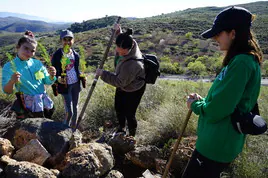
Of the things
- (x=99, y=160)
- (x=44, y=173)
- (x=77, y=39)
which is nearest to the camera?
(x=44, y=173)

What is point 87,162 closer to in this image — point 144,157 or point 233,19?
point 144,157

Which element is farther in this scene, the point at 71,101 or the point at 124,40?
the point at 71,101

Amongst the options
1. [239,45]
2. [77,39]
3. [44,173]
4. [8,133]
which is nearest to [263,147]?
[239,45]

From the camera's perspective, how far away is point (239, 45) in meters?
1.71

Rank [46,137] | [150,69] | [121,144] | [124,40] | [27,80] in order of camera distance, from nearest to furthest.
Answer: [46,137], [27,80], [124,40], [121,144], [150,69]

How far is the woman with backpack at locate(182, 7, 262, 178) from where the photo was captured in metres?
1.63

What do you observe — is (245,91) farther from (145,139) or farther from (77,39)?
(77,39)

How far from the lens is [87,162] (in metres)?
2.50

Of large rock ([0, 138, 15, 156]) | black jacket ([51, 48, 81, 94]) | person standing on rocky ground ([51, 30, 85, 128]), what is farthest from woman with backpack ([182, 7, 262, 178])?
black jacket ([51, 48, 81, 94])

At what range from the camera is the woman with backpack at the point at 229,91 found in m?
1.63

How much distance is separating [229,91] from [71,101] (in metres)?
2.95

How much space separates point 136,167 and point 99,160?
0.83 m

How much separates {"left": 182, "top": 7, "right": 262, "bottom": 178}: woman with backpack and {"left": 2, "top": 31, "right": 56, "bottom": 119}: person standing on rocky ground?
2100 millimetres

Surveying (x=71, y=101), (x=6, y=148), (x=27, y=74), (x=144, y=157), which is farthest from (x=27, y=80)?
(x=144, y=157)
